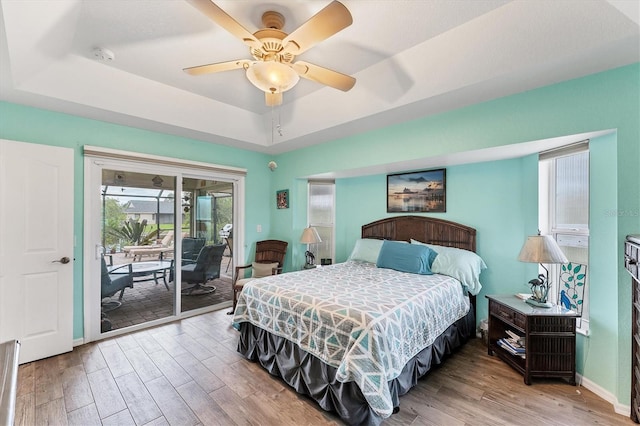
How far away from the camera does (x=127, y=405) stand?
2.00 meters

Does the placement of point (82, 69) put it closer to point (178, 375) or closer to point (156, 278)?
point (156, 278)

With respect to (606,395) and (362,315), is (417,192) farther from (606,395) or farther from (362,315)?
(606,395)

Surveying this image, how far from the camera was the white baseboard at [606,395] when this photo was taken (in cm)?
190

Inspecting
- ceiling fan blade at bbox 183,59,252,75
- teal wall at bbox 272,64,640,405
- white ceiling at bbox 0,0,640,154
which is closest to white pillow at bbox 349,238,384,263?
teal wall at bbox 272,64,640,405

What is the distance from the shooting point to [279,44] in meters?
1.74

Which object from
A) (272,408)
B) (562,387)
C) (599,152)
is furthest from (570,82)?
(272,408)

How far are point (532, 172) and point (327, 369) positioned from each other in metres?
2.81

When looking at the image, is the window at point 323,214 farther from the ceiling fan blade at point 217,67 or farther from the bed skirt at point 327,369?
the ceiling fan blade at point 217,67

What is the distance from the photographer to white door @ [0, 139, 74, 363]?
2.50m

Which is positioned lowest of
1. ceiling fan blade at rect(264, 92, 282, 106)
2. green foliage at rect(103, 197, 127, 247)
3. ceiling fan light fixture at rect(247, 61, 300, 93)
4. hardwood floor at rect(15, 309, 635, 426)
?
hardwood floor at rect(15, 309, 635, 426)

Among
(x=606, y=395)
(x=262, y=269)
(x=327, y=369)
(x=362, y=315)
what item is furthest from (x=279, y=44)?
(x=606, y=395)

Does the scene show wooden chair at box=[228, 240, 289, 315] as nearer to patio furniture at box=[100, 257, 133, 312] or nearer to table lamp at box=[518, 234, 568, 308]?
patio furniture at box=[100, 257, 133, 312]

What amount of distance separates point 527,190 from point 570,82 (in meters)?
1.11

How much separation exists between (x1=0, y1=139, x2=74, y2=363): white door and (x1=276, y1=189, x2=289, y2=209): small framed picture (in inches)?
106
